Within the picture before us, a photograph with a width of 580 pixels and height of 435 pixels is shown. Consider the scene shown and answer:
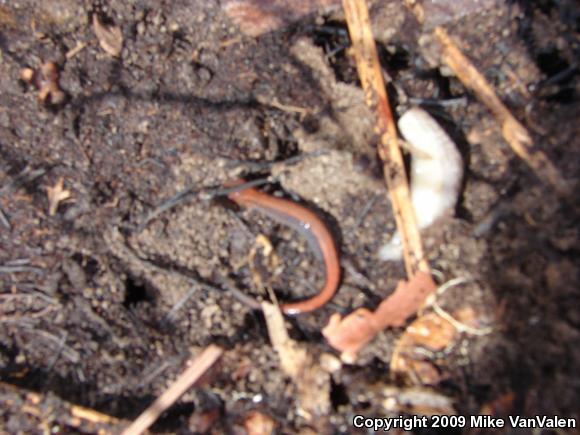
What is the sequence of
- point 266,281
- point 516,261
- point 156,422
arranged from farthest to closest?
point 266,281 < point 156,422 < point 516,261

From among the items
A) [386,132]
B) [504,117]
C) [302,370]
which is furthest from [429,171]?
[302,370]

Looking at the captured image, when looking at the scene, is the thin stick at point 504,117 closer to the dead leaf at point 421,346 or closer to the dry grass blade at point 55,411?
the dead leaf at point 421,346

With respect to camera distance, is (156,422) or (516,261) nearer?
(516,261)

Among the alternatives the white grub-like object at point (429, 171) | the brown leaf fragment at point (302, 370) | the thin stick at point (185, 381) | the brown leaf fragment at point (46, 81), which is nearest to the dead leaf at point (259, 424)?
the brown leaf fragment at point (302, 370)

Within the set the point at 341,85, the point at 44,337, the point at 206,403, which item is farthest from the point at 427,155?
the point at 44,337

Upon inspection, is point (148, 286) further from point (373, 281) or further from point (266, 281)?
point (373, 281)

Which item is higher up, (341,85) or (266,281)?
(341,85)

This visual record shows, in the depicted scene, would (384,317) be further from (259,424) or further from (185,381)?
(185,381)

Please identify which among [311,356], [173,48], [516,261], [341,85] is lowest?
[311,356]
